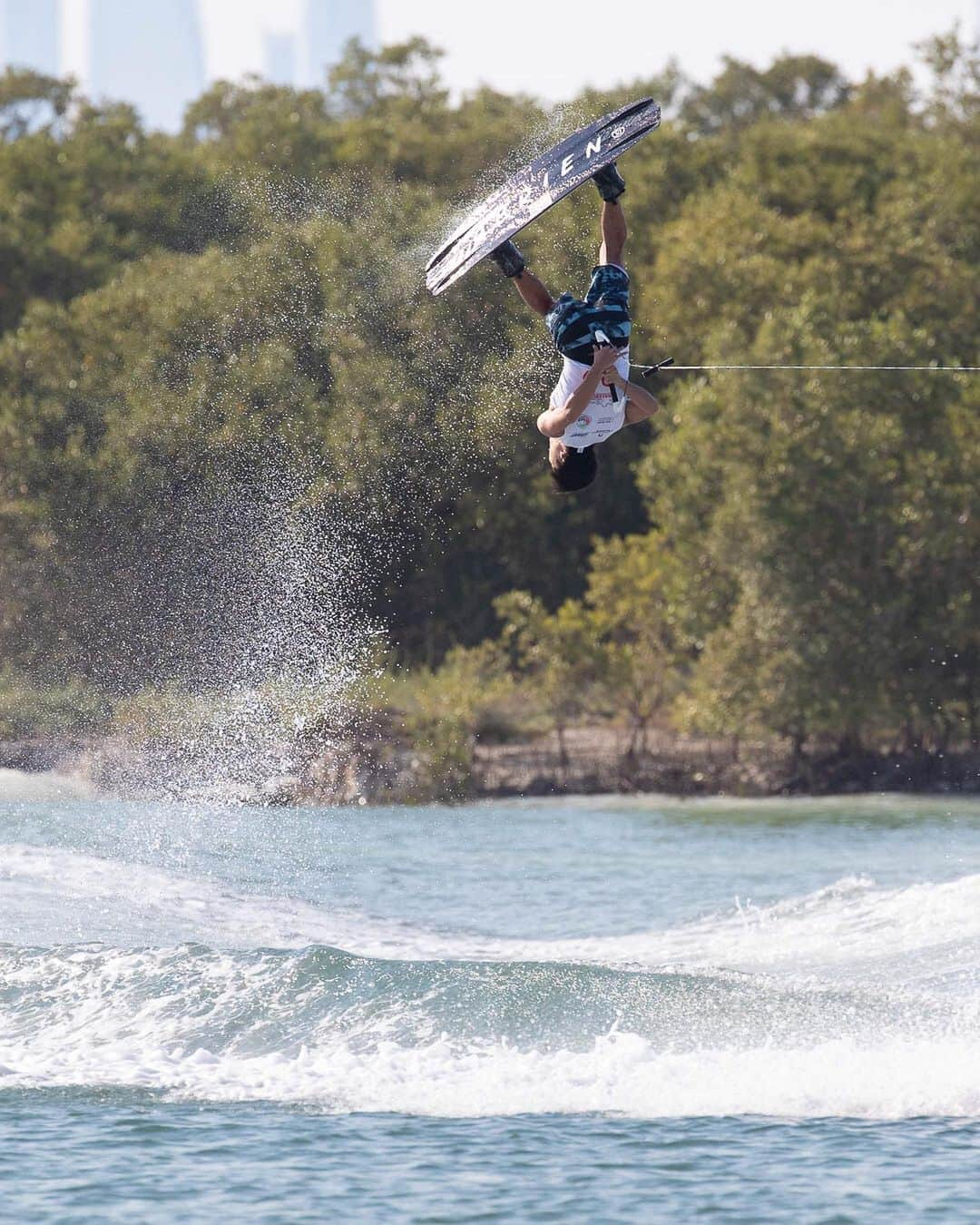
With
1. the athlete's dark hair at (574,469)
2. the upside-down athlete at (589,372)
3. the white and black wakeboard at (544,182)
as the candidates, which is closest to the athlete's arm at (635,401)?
the upside-down athlete at (589,372)

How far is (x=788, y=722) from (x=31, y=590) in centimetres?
1310

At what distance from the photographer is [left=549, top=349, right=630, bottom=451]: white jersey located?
9641 mm

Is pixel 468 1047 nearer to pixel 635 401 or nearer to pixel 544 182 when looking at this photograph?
pixel 635 401

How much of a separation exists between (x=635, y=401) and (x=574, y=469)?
0.47 metres

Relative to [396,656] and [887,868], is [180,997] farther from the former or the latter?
[396,656]

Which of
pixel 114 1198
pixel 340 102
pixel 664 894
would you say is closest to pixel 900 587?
pixel 664 894

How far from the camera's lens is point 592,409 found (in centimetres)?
966

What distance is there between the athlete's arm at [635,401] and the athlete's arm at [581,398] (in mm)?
86

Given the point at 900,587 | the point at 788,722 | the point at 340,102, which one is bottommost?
the point at 788,722

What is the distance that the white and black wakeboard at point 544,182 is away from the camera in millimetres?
10133

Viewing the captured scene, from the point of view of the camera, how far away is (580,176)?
32.9ft

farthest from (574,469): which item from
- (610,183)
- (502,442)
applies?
(502,442)

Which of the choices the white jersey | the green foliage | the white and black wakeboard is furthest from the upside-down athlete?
the green foliage

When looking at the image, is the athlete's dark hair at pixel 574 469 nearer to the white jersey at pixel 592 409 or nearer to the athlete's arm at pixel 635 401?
the white jersey at pixel 592 409
